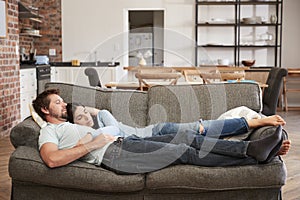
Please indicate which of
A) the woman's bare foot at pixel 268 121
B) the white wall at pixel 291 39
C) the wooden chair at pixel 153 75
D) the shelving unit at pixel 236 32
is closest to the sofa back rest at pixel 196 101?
the woman's bare foot at pixel 268 121

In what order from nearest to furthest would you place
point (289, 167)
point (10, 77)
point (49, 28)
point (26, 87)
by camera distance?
point (289, 167) < point (10, 77) < point (26, 87) < point (49, 28)

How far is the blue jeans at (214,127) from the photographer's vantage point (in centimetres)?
305

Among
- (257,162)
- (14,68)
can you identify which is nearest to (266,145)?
(257,162)

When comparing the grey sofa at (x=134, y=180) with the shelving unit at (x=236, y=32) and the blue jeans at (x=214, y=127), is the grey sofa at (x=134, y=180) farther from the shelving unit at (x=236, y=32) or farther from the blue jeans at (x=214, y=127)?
the shelving unit at (x=236, y=32)

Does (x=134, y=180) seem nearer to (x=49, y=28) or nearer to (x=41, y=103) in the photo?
(x=41, y=103)

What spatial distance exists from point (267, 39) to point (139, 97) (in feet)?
19.5

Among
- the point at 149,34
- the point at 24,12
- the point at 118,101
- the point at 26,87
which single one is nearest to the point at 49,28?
the point at 24,12

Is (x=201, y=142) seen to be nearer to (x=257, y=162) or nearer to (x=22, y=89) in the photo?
(x=257, y=162)

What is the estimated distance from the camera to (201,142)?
284 centimetres

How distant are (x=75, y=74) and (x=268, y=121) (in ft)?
17.6

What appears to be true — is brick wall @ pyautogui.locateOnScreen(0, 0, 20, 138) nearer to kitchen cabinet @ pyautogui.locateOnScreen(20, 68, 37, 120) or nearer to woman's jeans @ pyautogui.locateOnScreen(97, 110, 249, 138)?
kitchen cabinet @ pyautogui.locateOnScreen(20, 68, 37, 120)

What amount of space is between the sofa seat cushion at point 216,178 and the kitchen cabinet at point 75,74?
511 cm

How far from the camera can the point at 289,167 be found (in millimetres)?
4332

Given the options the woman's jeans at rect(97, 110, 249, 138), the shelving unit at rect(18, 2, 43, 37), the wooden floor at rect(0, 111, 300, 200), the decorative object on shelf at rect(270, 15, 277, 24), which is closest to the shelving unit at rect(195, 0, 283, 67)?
the decorative object on shelf at rect(270, 15, 277, 24)
